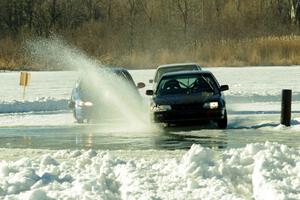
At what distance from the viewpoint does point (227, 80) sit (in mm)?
43281

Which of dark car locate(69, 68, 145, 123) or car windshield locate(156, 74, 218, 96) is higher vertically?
car windshield locate(156, 74, 218, 96)

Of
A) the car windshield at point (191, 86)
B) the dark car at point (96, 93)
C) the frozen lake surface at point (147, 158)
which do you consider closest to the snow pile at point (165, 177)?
the frozen lake surface at point (147, 158)

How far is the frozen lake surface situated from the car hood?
717 millimetres

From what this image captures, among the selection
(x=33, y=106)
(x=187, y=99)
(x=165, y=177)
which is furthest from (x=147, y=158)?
(x=33, y=106)

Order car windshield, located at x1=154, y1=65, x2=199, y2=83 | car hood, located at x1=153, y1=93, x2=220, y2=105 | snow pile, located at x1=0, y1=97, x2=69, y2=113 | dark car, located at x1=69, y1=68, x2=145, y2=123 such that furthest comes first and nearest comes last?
1. snow pile, located at x1=0, y1=97, x2=69, y2=113
2. car windshield, located at x1=154, y1=65, x2=199, y2=83
3. dark car, located at x1=69, y1=68, x2=145, y2=123
4. car hood, located at x1=153, y1=93, x2=220, y2=105

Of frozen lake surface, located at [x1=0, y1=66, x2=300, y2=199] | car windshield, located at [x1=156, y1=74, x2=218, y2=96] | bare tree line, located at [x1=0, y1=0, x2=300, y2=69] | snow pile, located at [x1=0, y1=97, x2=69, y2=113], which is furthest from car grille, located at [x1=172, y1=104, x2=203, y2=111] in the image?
bare tree line, located at [x1=0, y1=0, x2=300, y2=69]

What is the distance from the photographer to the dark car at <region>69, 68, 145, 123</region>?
2236 centimetres

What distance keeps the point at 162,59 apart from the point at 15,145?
123ft

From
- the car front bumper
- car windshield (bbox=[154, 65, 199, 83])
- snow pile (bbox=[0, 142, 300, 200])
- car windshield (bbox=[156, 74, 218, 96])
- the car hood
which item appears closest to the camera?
snow pile (bbox=[0, 142, 300, 200])

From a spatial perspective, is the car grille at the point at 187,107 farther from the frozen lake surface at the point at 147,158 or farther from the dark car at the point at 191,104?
the frozen lake surface at the point at 147,158

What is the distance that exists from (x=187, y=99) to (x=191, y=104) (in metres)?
0.23

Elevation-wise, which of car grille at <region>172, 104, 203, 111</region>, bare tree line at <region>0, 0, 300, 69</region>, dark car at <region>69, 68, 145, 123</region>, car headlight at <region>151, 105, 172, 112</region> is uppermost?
car grille at <region>172, 104, 203, 111</region>

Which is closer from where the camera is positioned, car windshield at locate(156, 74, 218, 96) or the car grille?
the car grille

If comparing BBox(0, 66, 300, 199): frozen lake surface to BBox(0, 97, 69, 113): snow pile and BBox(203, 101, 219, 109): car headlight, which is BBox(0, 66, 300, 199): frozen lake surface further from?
BBox(203, 101, 219, 109): car headlight
